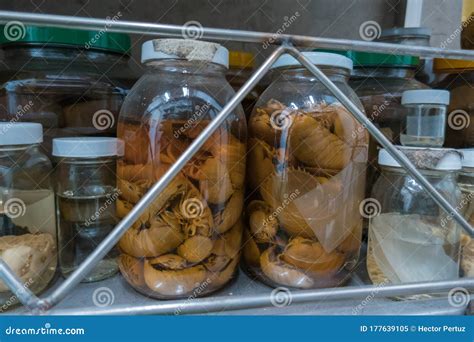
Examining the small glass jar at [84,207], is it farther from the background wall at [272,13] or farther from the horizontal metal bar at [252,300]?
the background wall at [272,13]

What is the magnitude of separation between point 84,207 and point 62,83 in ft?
0.53

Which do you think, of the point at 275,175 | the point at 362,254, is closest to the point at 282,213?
the point at 275,175

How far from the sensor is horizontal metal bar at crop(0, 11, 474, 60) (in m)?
0.28

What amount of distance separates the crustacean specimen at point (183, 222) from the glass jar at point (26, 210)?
73 millimetres

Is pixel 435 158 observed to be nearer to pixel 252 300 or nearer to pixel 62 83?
pixel 252 300

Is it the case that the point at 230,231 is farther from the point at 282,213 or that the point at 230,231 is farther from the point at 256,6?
the point at 256,6

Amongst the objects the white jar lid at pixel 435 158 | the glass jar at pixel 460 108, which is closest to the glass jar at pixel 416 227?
the white jar lid at pixel 435 158

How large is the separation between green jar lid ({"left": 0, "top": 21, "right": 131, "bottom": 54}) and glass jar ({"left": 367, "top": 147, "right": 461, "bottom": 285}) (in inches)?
13.1

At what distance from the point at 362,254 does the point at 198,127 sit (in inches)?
10.0

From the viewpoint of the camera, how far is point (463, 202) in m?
0.42

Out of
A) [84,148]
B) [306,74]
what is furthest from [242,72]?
[84,148]

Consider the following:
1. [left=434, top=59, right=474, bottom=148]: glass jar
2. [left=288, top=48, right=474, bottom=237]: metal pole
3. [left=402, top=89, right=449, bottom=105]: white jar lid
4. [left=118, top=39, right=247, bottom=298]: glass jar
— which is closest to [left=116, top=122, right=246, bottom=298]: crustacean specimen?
[left=118, top=39, right=247, bottom=298]: glass jar

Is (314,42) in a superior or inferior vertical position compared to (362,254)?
superior
